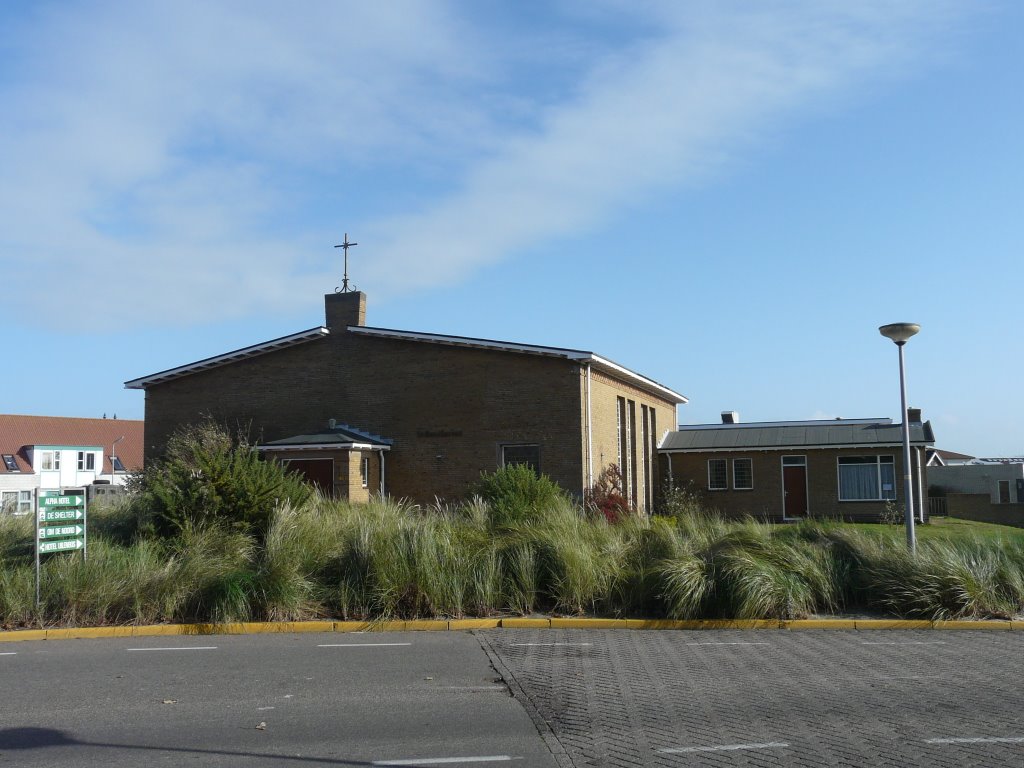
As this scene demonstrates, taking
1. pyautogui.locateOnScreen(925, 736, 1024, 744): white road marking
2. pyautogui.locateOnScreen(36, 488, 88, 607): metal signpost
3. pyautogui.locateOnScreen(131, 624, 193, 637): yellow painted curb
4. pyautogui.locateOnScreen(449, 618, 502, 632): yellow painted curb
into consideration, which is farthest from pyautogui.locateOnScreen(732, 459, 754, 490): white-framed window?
pyautogui.locateOnScreen(925, 736, 1024, 744): white road marking

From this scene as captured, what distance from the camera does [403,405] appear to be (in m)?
28.5

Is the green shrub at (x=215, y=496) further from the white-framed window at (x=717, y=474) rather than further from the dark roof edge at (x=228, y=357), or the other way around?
the white-framed window at (x=717, y=474)

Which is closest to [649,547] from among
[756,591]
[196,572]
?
[756,591]

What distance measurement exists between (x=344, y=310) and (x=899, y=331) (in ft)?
60.4

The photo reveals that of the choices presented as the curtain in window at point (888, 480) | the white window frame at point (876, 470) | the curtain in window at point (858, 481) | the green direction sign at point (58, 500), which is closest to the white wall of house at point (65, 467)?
the white window frame at point (876, 470)

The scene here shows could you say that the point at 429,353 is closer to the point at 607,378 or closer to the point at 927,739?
the point at 607,378

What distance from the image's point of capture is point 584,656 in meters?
10.4

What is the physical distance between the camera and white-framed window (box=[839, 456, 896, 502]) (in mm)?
33375

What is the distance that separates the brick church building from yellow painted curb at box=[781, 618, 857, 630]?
13699 millimetres

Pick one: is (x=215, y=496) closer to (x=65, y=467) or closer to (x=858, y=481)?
(x=858, y=481)

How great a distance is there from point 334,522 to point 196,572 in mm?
3399

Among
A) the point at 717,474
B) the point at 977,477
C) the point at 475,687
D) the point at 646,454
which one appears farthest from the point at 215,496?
the point at 977,477

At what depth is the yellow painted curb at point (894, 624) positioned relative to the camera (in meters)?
12.4

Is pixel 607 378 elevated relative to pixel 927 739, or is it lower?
elevated
